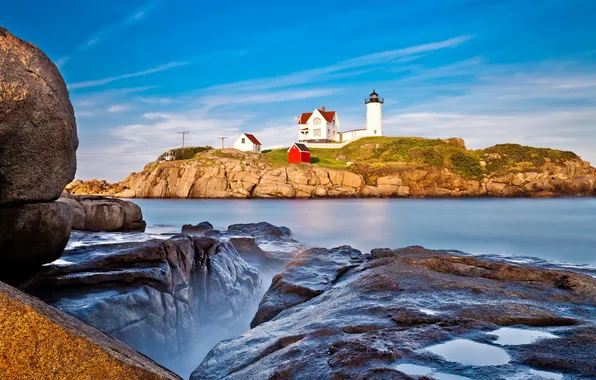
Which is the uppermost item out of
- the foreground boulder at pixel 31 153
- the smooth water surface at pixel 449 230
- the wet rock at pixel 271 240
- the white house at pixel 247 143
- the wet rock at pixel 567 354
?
the white house at pixel 247 143

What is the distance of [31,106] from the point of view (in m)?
5.73

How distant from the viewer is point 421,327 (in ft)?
14.3

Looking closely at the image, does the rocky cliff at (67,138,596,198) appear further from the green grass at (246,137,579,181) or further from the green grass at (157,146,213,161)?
the green grass at (157,146,213,161)

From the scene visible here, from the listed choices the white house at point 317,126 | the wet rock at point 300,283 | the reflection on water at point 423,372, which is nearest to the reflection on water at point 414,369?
the reflection on water at point 423,372

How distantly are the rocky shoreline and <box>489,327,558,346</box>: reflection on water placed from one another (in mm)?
74572

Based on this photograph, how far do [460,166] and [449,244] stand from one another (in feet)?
211

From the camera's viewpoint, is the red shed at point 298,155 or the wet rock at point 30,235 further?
the red shed at point 298,155

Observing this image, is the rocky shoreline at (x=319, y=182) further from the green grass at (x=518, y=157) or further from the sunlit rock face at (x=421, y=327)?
the sunlit rock face at (x=421, y=327)

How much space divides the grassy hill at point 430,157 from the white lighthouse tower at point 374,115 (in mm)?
8480

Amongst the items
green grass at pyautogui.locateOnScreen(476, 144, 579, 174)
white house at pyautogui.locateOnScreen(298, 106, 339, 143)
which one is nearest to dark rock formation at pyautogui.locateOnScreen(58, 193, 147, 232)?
green grass at pyautogui.locateOnScreen(476, 144, 579, 174)

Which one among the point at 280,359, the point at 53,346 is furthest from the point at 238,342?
the point at 53,346

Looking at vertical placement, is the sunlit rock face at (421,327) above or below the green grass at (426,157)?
below

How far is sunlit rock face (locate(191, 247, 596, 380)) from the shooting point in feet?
11.4

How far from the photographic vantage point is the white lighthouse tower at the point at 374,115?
113 metres
